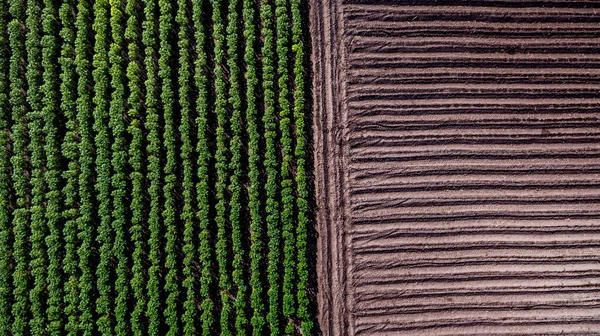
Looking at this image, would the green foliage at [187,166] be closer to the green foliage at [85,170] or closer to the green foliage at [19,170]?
the green foliage at [85,170]

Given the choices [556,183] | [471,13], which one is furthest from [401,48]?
[556,183]

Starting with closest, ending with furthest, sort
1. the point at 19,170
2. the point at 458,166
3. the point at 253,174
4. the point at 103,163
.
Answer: the point at 19,170, the point at 103,163, the point at 253,174, the point at 458,166

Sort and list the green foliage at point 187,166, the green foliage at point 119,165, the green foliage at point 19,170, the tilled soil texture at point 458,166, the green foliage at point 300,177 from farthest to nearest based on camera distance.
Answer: the tilled soil texture at point 458,166 → the green foliage at point 300,177 → the green foliage at point 187,166 → the green foliage at point 119,165 → the green foliage at point 19,170

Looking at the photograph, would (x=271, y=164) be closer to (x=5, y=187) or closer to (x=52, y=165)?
(x=52, y=165)

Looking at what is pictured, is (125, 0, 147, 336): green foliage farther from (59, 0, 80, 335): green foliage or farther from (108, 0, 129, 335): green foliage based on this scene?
(59, 0, 80, 335): green foliage

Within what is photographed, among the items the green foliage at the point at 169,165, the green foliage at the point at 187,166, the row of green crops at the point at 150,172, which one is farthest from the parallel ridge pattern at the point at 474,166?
the green foliage at the point at 169,165

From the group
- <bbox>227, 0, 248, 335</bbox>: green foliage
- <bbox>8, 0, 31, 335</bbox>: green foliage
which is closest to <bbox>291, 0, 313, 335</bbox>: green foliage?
<bbox>227, 0, 248, 335</bbox>: green foliage

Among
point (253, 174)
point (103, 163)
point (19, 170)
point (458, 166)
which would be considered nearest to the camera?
point (19, 170)

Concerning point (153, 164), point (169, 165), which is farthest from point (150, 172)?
point (169, 165)
